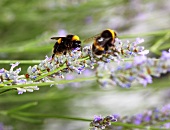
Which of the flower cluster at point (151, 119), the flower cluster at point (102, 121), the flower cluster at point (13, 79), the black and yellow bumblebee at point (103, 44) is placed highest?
the black and yellow bumblebee at point (103, 44)

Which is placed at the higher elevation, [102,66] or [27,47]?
[27,47]

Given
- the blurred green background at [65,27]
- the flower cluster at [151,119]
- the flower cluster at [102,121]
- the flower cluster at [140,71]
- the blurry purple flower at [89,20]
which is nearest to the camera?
the flower cluster at [140,71]

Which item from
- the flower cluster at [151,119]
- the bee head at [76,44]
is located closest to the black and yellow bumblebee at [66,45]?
the bee head at [76,44]

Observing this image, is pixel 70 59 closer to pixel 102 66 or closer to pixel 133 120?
pixel 102 66

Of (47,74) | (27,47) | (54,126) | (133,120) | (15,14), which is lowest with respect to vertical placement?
(54,126)

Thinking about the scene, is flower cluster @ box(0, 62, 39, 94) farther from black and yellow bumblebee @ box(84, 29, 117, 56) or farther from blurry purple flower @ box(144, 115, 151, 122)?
blurry purple flower @ box(144, 115, 151, 122)

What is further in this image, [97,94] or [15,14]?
[97,94]

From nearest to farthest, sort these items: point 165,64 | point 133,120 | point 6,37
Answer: point 165,64, point 133,120, point 6,37

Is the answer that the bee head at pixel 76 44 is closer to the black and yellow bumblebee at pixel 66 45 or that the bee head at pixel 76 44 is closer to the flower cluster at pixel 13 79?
the black and yellow bumblebee at pixel 66 45

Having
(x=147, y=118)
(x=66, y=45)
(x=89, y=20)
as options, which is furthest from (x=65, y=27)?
(x=66, y=45)

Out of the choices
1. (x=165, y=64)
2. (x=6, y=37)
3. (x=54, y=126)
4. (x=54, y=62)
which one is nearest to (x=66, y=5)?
(x=6, y=37)

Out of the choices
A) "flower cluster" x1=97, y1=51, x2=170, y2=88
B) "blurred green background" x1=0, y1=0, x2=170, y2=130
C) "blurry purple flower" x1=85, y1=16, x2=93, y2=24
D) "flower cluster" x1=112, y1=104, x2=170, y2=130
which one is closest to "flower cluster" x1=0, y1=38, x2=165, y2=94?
"flower cluster" x1=97, y1=51, x2=170, y2=88
